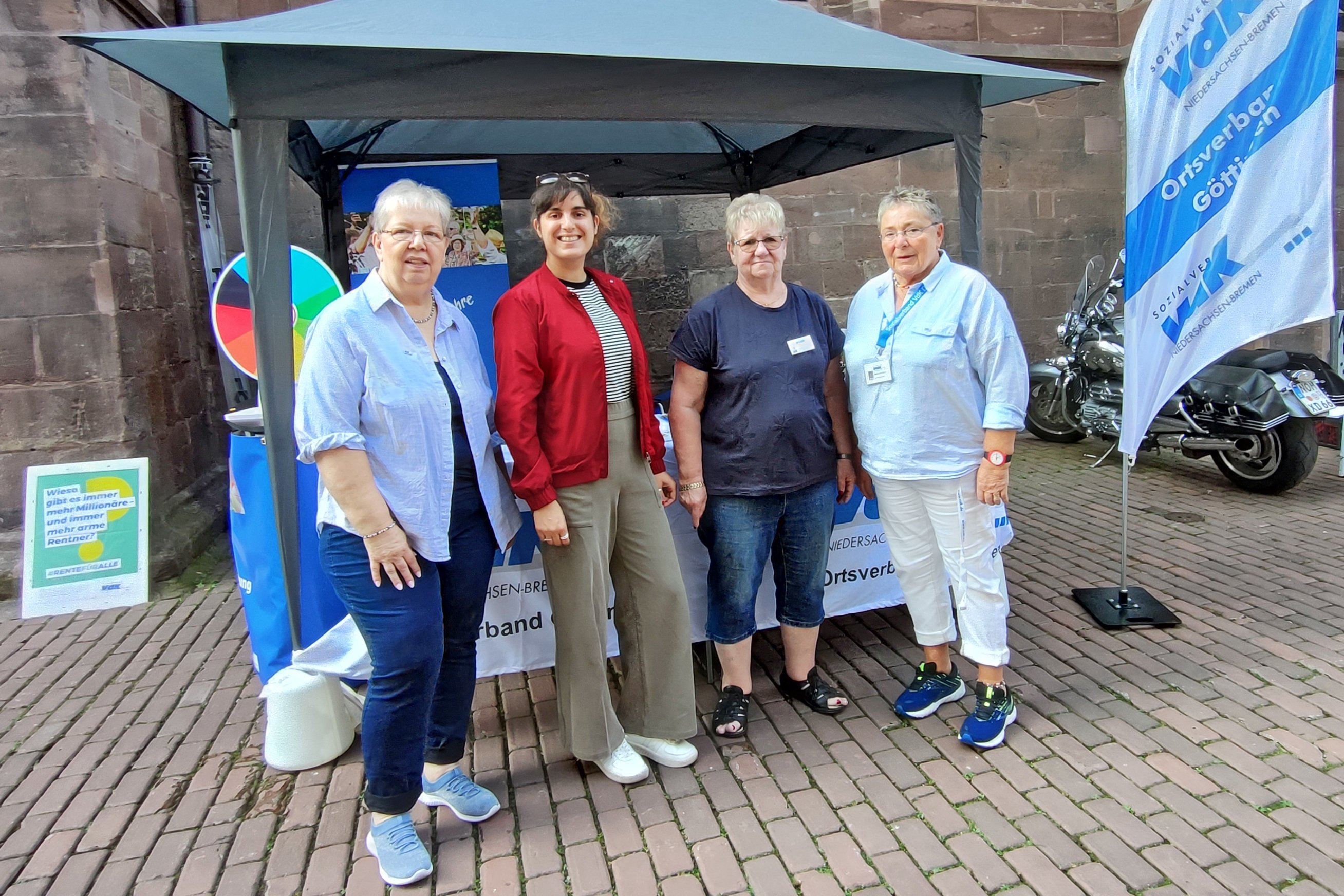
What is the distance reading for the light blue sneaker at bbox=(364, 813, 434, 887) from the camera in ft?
7.52

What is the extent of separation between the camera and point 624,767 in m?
2.72

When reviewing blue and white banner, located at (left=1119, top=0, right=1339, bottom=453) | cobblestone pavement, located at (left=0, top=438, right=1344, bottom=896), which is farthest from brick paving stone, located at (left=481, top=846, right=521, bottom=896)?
blue and white banner, located at (left=1119, top=0, right=1339, bottom=453)

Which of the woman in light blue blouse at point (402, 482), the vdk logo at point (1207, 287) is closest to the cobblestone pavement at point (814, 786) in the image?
the woman in light blue blouse at point (402, 482)

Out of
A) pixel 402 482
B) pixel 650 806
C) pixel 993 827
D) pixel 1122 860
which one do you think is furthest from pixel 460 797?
pixel 1122 860

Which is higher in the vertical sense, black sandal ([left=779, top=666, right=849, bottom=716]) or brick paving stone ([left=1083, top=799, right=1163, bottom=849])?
black sandal ([left=779, top=666, right=849, bottom=716])

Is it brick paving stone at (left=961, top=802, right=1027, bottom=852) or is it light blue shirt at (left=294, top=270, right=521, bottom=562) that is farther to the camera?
brick paving stone at (left=961, top=802, right=1027, bottom=852)

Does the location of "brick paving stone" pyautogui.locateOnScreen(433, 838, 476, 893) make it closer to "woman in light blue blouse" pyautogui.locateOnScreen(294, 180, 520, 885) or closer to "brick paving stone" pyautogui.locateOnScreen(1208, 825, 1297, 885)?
"woman in light blue blouse" pyautogui.locateOnScreen(294, 180, 520, 885)

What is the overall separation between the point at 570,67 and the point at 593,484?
1468 mm

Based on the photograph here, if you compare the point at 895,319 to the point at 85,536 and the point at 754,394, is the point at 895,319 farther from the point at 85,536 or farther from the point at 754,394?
the point at 85,536

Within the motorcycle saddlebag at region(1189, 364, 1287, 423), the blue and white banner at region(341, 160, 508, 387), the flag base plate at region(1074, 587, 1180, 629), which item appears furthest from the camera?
the motorcycle saddlebag at region(1189, 364, 1287, 423)

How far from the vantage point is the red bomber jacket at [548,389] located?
7.84 ft

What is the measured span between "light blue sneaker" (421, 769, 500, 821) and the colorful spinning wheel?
6.65 feet

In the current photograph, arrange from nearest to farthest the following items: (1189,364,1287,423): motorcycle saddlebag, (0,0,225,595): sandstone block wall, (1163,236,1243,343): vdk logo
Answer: (1163,236,1243,343): vdk logo < (0,0,225,595): sandstone block wall < (1189,364,1287,423): motorcycle saddlebag

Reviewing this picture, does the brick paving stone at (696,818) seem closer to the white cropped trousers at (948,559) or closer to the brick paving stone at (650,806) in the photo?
A: the brick paving stone at (650,806)
